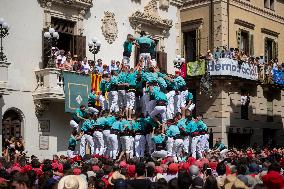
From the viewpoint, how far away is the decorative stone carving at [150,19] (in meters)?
31.3

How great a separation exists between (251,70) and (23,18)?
16257 millimetres

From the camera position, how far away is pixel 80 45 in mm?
28297

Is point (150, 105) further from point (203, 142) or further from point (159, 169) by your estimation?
point (159, 169)

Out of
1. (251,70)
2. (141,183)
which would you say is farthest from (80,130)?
(251,70)

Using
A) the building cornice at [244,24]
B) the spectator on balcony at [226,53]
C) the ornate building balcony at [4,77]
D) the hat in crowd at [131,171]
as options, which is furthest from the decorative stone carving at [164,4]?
the hat in crowd at [131,171]

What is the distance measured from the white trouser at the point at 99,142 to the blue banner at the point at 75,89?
214 inches

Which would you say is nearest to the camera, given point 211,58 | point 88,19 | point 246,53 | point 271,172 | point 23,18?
point 271,172

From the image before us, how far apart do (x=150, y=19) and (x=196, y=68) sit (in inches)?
209

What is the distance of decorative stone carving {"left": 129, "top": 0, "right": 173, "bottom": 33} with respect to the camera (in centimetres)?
3134

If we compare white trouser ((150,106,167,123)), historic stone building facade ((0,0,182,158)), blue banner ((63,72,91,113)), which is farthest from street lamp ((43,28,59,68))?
white trouser ((150,106,167,123))

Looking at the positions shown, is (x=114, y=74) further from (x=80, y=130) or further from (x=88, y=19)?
(x=88, y=19)

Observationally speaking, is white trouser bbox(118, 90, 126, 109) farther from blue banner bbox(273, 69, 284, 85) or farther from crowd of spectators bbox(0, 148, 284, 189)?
blue banner bbox(273, 69, 284, 85)

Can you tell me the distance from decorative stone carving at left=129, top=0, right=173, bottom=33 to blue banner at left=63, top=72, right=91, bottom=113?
18.7 ft

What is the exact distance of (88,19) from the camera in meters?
29.2
